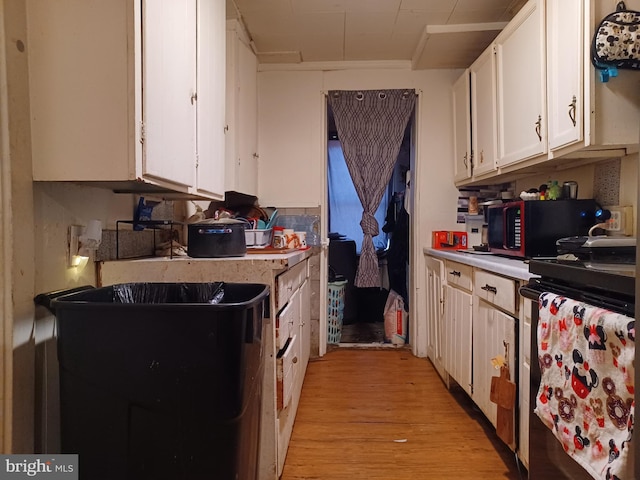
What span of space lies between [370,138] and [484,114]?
38.9 inches

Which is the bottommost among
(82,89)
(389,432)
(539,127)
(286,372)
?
(389,432)

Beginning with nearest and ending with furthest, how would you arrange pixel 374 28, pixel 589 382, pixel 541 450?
pixel 589 382 < pixel 541 450 < pixel 374 28

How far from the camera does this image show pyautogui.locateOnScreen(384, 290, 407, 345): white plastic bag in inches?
139

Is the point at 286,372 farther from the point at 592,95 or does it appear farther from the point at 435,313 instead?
the point at 592,95

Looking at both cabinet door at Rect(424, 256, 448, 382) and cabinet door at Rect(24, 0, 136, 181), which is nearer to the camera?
cabinet door at Rect(24, 0, 136, 181)

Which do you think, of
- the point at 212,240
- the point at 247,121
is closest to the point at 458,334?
the point at 212,240

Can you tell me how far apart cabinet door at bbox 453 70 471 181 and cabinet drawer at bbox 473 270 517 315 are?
122 centimetres

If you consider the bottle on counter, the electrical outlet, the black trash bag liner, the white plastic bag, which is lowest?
the white plastic bag

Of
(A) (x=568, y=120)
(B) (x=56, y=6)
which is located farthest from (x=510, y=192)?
(B) (x=56, y=6)

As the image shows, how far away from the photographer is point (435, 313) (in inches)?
117

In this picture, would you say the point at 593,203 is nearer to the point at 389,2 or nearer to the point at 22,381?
the point at 389,2

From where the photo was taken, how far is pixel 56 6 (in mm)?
1155

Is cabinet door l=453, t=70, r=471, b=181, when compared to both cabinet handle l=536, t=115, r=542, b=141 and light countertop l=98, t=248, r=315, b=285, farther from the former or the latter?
light countertop l=98, t=248, r=315, b=285

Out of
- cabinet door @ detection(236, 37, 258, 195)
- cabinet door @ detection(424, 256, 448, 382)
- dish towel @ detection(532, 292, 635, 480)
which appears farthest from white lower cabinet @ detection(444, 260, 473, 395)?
cabinet door @ detection(236, 37, 258, 195)
